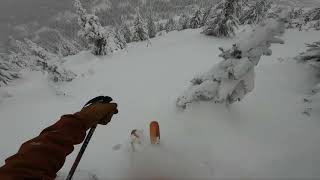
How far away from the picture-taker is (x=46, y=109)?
1269 centimetres

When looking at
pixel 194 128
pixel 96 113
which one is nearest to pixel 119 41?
pixel 194 128

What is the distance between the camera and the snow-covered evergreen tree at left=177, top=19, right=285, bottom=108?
Result: 19.5 feet

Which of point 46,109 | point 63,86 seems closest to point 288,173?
point 46,109

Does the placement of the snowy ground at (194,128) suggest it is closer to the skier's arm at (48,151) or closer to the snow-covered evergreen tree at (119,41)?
the skier's arm at (48,151)

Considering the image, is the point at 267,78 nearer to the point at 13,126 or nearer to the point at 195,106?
the point at 195,106

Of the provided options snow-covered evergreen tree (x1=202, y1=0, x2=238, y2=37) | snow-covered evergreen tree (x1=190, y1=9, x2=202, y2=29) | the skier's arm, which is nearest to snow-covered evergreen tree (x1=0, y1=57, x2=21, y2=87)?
the skier's arm

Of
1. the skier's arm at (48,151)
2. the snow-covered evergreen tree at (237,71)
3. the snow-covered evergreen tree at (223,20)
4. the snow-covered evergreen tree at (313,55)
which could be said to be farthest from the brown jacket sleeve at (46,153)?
the snow-covered evergreen tree at (223,20)

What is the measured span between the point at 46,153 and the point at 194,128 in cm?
507

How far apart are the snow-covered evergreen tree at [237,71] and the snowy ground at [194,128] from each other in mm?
539

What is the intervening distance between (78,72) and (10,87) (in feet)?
16.8

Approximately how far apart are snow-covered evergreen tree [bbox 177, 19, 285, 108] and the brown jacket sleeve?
4624mm

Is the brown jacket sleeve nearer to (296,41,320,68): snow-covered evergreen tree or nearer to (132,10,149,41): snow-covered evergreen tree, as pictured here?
(296,41,320,68): snow-covered evergreen tree

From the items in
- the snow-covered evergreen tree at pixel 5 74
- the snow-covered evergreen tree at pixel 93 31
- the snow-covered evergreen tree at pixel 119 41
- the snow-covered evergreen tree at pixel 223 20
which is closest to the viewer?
the snow-covered evergreen tree at pixel 5 74

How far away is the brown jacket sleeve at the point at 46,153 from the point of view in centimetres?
211
